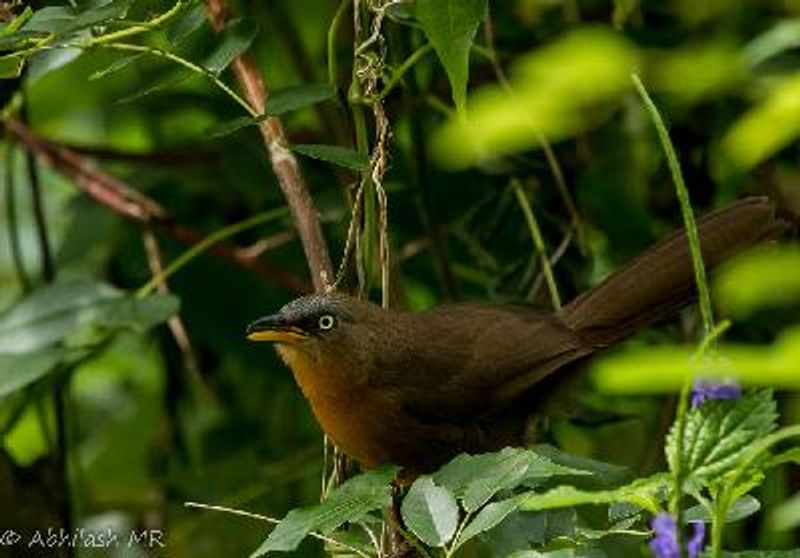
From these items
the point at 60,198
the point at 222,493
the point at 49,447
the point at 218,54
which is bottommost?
the point at 222,493

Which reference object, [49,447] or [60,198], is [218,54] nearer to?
[49,447]

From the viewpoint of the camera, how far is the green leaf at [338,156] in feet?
7.87

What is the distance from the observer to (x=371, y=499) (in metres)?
2.08

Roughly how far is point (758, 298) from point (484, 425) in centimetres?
65

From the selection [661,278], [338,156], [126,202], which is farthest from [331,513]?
[126,202]

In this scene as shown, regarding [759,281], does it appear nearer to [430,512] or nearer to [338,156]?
[338,156]

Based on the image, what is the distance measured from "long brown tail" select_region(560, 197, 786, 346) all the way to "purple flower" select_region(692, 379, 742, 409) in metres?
1.00

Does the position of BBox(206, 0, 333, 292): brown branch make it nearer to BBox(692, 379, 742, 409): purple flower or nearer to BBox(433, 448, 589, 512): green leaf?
BBox(433, 448, 589, 512): green leaf

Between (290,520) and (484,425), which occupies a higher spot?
(290,520)

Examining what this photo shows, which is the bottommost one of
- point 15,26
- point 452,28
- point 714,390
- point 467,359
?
point 467,359

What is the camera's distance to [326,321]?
2.86 metres

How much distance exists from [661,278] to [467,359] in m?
0.37

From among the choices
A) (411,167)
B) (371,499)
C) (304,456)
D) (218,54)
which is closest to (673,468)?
(371,499)

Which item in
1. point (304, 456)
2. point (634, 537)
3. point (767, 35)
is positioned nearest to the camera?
point (634, 537)
